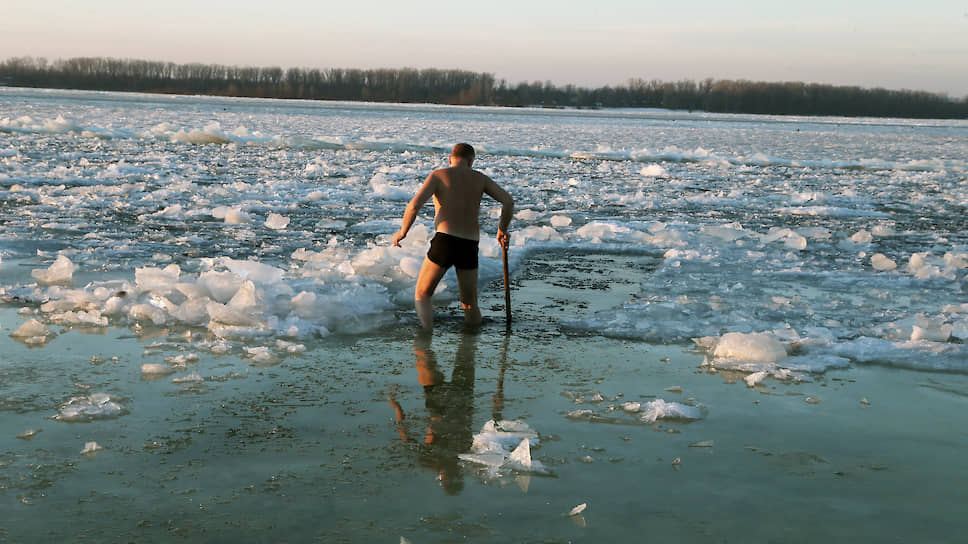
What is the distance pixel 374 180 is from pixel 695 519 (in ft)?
43.4

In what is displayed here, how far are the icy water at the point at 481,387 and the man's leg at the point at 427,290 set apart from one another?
0.14 metres

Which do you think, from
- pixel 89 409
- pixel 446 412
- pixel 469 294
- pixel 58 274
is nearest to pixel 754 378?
pixel 446 412

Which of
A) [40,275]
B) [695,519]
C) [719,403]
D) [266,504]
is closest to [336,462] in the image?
[266,504]

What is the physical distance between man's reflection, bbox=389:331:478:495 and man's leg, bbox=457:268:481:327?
17.0 inches

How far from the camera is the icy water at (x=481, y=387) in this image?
3045 mm

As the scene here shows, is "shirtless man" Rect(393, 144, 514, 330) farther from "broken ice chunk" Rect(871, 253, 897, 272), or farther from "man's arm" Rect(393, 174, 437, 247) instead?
"broken ice chunk" Rect(871, 253, 897, 272)

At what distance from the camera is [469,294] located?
5875mm

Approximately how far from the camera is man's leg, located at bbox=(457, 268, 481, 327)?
19.1 ft

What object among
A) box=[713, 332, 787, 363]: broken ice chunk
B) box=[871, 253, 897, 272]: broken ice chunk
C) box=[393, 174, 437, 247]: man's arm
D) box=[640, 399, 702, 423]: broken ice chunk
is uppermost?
box=[393, 174, 437, 247]: man's arm


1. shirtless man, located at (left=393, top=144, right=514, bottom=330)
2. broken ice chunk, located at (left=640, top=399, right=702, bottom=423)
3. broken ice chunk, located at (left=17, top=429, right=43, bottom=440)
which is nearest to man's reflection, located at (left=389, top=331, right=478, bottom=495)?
shirtless man, located at (left=393, top=144, right=514, bottom=330)

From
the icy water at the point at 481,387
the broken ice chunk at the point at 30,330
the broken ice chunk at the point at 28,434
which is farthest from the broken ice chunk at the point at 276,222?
the broken ice chunk at the point at 28,434

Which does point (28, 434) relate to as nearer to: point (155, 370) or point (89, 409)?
point (89, 409)

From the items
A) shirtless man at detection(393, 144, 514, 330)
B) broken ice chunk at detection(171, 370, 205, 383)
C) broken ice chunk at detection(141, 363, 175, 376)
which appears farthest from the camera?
shirtless man at detection(393, 144, 514, 330)

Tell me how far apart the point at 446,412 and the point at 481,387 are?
1.51ft
